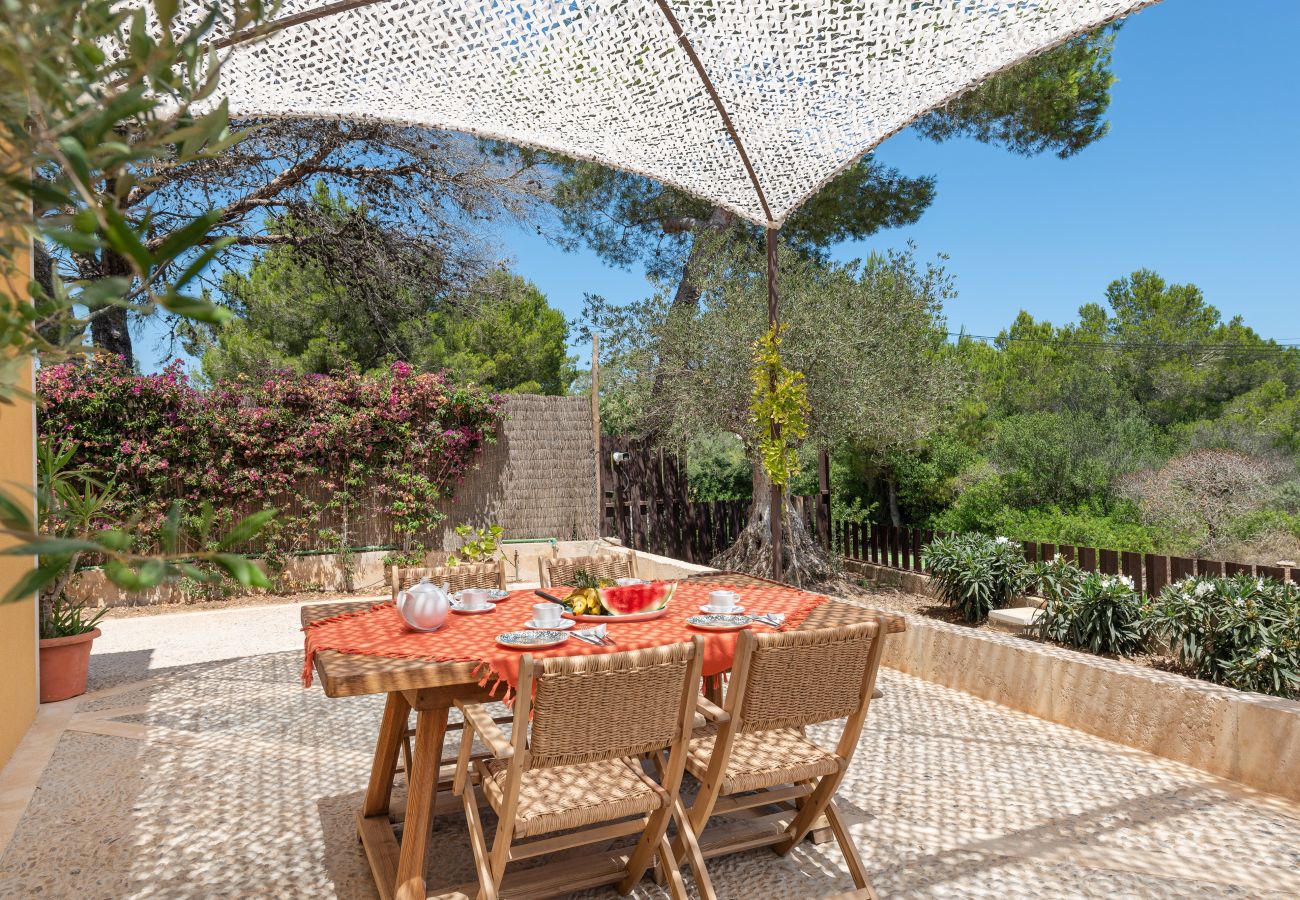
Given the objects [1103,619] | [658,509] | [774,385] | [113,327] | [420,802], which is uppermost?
[113,327]

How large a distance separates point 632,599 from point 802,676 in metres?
0.80

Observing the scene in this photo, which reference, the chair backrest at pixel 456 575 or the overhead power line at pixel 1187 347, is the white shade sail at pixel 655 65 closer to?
the chair backrest at pixel 456 575

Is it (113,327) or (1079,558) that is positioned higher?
(113,327)

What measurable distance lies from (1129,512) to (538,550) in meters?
8.16

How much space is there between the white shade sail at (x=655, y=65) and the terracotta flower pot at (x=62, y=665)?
3201mm

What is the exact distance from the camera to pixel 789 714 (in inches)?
97.3

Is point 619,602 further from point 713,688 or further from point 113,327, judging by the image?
point 113,327

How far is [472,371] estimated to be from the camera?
1700 centimetres

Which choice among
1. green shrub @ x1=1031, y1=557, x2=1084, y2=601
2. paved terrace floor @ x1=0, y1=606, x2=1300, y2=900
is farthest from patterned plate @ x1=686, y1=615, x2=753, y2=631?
green shrub @ x1=1031, y1=557, x2=1084, y2=601

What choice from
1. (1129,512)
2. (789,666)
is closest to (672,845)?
(789,666)

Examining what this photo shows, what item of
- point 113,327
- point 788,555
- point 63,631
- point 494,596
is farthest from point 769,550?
point 113,327

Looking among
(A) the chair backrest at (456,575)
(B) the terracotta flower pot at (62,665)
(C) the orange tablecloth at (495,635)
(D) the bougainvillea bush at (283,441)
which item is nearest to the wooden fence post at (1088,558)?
(C) the orange tablecloth at (495,635)

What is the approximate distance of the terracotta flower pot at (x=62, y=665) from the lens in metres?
4.74

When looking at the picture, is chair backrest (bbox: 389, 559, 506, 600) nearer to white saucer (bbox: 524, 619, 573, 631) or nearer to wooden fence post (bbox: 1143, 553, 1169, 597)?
white saucer (bbox: 524, 619, 573, 631)
